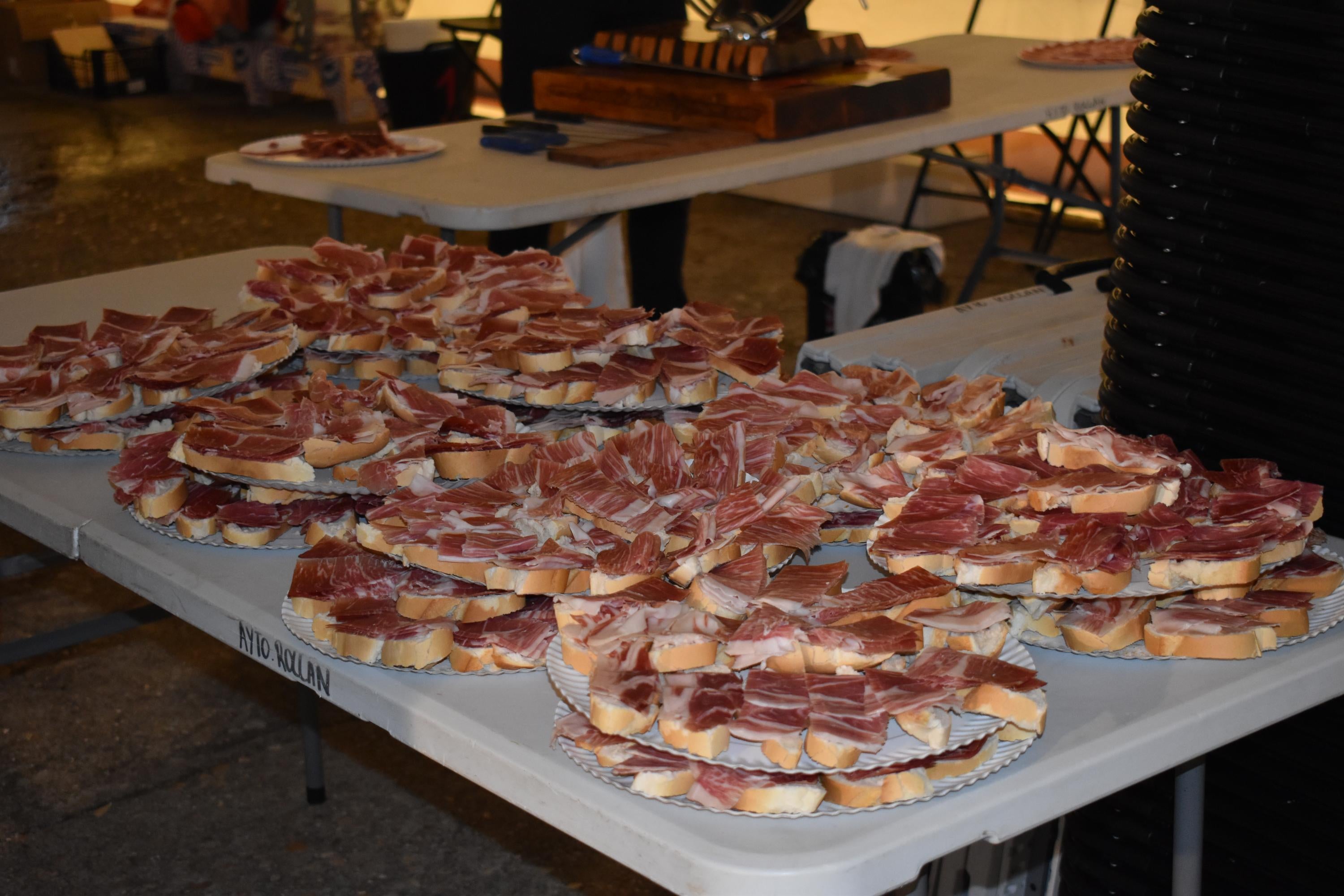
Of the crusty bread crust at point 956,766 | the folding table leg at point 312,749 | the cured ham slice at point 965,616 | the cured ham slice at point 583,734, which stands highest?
the cured ham slice at point 965,616

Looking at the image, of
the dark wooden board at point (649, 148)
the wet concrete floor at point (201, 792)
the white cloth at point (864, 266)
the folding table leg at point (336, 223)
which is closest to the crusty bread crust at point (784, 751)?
the wet concrete floor at point (201, 792)

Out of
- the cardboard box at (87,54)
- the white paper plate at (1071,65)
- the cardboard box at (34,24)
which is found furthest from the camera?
the cardboard box at (34,24)

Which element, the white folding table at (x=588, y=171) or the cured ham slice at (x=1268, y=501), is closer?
the cured ham slice at (x=1268, y=501)

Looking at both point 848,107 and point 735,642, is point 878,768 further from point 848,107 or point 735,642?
point 848,107

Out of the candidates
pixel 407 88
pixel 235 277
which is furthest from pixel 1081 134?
pixel 235 277

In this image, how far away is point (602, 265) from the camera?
13.3ft

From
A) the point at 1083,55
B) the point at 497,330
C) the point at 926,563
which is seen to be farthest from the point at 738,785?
the point at 1083,55

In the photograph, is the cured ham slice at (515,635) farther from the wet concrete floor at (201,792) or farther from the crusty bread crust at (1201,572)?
the wet concrete floor at (201,792)

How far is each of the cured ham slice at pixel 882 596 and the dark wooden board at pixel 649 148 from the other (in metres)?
2.02

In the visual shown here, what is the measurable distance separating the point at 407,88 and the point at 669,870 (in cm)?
734

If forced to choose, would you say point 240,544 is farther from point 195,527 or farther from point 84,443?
point 84,443

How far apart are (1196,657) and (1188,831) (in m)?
0.27

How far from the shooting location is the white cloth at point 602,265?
13.1 ft

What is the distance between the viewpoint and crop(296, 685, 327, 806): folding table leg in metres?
2.69
